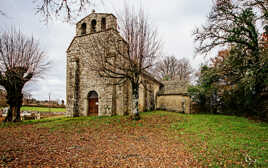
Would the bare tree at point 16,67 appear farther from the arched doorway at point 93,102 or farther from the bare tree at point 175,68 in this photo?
the bare tree at point 175,68

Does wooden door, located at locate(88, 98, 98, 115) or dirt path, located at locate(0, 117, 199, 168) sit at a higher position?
wooden door, located at locate(88, 98, 98, 115)

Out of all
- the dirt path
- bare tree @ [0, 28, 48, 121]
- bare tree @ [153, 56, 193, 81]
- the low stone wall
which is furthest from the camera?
bare tree @ [153, 56, 193, 81]

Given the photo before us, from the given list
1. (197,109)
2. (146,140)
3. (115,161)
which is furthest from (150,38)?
(197,109)

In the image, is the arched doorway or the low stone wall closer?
the arched doorway

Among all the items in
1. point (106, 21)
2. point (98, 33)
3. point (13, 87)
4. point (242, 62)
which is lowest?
point (13, 87)

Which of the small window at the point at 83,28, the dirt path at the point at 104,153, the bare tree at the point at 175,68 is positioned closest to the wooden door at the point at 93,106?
the dirt path at the point at 104,153

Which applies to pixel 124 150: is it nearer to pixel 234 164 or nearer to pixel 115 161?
pixel 115 161

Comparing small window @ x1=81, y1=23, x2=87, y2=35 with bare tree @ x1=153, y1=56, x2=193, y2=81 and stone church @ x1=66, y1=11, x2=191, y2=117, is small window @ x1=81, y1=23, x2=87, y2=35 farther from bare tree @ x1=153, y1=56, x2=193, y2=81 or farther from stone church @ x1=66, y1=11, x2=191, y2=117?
bare tree @ x1=153, y1=56, x2=193, y2=81

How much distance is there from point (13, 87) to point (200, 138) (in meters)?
15.3

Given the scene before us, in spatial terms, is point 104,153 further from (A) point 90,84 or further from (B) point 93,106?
(A) point 90,84

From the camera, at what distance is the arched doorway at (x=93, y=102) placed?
14.6m

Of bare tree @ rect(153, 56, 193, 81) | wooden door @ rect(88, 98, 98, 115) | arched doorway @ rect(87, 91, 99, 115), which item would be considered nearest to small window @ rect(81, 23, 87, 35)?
arched doorway @ rect(87, 91, 99, 115)

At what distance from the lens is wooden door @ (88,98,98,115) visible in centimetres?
1461

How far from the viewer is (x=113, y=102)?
13.8 meters
